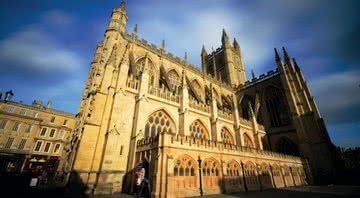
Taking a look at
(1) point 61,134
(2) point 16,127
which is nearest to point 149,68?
(1) point 61,134

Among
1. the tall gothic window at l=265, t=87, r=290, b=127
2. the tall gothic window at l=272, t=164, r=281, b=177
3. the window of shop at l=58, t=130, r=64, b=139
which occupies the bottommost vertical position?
the tall gothic window at l=272, t=164, r=281, b=177

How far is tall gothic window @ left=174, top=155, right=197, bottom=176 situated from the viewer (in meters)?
9.42

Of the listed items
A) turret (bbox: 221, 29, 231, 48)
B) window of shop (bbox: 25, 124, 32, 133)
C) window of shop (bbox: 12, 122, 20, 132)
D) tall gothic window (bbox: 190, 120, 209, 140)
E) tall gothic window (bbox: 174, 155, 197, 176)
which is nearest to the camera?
tall gothic window (bbox: 174, 155, 197, 176)

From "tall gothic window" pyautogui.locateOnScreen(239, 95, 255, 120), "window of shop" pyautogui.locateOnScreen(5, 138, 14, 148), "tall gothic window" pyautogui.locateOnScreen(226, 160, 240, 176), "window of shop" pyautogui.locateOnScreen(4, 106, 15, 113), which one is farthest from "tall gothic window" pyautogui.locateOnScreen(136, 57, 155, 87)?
"window of shop" pyautogui.locateOnScreen(4, 106, 15, 113)

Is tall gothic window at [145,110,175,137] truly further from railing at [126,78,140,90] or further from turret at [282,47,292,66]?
turret at [282,47,292,66]

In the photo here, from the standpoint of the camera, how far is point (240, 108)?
102ft

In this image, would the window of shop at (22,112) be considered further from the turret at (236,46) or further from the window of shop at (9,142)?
the turret at (236,46)

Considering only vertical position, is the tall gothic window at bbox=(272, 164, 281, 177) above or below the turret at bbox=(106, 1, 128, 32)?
below

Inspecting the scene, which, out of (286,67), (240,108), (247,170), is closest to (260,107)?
(240,108)

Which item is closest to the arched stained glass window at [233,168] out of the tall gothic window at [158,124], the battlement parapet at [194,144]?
the battlement parapet at [194,144]

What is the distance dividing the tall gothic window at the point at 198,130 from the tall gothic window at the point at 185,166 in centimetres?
675

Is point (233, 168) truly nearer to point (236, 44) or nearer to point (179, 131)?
point (179, 131)

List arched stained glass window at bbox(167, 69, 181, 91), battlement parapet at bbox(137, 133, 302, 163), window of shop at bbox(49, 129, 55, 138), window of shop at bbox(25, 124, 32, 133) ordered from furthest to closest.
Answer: window of shop at bbox(49, 129, 55, 138), window of shop at bbox(25, 124, 32, 133), arched stained glass window at bbox(167, 69, 181, 91), battlement parapet at bbox(137, 133, 302, 163)

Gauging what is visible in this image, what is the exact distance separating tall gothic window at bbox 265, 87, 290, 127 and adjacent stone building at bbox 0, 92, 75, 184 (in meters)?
37.6
